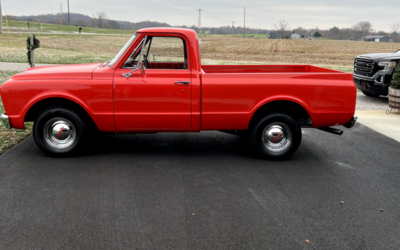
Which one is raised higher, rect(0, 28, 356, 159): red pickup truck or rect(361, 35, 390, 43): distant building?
rect(361, 35, 390, 43): distant building

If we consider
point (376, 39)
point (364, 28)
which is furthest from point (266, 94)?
point (364, 28)

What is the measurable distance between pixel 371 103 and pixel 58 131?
8738mm

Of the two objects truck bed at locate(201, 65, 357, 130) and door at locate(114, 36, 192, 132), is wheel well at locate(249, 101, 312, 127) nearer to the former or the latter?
truck bed at locate(201, 65, 357, 130)

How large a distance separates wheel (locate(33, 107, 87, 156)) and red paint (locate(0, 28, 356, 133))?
0.72 feet

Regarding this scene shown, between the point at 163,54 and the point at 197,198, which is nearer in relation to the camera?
the point at 197,198

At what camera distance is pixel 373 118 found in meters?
8.65

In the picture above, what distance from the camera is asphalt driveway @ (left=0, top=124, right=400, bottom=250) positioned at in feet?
11.4

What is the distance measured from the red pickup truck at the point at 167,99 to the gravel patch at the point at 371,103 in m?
5.02

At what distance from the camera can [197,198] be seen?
14.2 ft

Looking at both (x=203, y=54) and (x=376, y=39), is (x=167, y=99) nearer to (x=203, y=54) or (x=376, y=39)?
(x=203, y=54)

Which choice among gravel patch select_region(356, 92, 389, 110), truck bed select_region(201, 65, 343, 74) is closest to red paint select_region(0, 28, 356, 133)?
truck bed select_region(201, 65, 343, 74)

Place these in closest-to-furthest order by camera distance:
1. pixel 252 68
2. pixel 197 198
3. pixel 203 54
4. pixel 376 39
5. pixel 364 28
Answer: pixel 197 198 < pixel 252 68 < pixel 203 54 < pixel 376 39 < pixel 364 28

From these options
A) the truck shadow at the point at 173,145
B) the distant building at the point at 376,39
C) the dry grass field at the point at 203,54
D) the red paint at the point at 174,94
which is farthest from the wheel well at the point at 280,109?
the distant building at the point at 376,39

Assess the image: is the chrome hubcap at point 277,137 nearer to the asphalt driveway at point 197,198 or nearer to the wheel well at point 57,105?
the asphalt driveway at point 197,198
